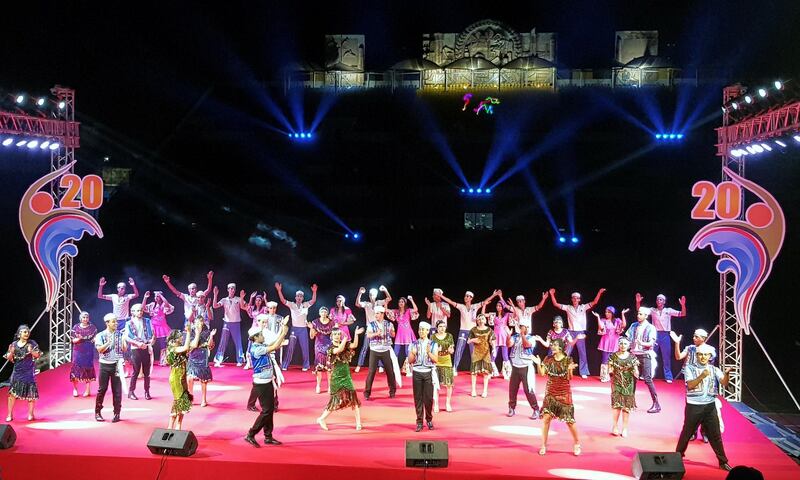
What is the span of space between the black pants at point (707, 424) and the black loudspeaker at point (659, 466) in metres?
0.75

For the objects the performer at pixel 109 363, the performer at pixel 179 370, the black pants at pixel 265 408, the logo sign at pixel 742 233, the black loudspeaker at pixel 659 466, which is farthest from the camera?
the logo sign at pixel 742 233

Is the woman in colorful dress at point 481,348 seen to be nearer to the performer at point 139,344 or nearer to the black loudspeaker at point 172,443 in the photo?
the black loudspeaker at point 172,443

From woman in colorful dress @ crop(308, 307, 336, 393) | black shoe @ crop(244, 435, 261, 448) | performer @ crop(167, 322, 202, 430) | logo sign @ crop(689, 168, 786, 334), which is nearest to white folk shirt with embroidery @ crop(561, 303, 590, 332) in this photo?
logo sign @ crop(689, 168, 786, 334)

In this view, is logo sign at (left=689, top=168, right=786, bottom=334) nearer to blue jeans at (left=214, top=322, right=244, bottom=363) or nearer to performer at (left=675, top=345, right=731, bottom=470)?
performer at (left=675, top=345, right=731, bottom=470)

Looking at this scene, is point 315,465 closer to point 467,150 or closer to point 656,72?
point 467,150

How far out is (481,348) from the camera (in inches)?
396

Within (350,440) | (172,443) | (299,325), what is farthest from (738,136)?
(172,443)

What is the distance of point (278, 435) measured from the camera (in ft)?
26.5

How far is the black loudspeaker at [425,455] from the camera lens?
263 inches

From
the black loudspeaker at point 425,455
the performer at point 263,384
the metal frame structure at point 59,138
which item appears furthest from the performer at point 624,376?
the metal frame structure at point 59,138

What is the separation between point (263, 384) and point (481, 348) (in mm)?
3837

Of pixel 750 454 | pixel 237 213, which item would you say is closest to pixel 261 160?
pixel 237 213

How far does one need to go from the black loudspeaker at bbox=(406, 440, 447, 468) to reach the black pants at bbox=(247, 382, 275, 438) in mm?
1779

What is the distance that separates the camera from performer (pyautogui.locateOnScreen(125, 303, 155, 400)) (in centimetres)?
912
